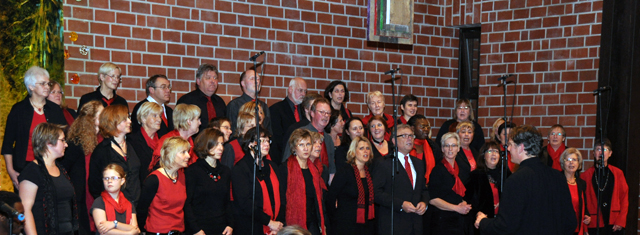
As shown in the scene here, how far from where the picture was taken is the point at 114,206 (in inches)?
172

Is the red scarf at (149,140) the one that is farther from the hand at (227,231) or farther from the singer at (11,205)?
the singer at (11,205)

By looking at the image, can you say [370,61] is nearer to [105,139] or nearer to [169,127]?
[169,127]

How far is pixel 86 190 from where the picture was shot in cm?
496

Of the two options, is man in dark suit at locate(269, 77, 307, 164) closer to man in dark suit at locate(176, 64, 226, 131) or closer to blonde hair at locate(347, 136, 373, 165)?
man in dark suit at locate(176, 64, 226, 131)

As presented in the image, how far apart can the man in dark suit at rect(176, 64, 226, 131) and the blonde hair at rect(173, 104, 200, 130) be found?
95 centimetres

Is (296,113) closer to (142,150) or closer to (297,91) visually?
(297,91)

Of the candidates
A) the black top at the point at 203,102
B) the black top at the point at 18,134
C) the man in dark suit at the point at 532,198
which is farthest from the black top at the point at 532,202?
the black top at the point at 18,134

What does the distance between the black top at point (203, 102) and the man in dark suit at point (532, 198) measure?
318cm

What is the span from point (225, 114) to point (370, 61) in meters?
2.38

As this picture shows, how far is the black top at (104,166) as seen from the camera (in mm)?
4684

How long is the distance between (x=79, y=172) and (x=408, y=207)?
2.70 metres

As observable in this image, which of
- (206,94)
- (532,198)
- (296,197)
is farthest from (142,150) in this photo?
(532,198)

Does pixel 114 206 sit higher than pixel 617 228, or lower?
higher

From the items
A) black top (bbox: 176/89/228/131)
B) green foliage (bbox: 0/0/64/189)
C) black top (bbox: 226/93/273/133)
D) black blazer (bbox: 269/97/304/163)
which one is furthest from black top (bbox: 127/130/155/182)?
black blazer (bbox: 269/97/304/163)
